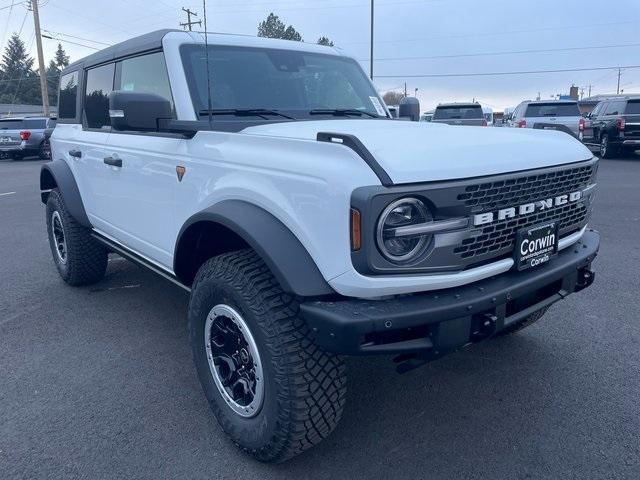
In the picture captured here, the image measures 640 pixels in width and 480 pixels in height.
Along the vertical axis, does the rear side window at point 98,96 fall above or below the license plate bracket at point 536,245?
above

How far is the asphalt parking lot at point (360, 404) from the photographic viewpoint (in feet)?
8.50

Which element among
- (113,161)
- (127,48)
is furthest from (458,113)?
(113,161)

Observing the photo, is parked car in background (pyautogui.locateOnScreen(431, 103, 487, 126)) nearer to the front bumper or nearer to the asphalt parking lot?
the asphalt parking lot

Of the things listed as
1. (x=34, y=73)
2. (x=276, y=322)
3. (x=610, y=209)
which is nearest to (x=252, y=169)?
(x=276, y=322)

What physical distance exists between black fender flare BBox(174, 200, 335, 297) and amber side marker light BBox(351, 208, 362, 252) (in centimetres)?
21

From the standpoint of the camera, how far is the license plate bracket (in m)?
2.45

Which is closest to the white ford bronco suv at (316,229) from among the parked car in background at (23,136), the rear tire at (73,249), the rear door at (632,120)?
the rear tire at (73,249)

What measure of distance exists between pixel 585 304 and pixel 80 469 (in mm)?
3817

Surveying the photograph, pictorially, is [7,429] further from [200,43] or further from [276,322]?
[200,43]

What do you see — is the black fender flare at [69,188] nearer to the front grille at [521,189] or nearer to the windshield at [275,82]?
the windshield at [275,82]

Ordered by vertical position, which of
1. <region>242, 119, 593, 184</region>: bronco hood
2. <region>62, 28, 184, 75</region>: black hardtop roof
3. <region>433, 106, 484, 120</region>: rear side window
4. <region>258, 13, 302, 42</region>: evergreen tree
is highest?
<region>258, 13, 302, 42</region>: evergreen tree

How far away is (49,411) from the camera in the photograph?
3.07 m

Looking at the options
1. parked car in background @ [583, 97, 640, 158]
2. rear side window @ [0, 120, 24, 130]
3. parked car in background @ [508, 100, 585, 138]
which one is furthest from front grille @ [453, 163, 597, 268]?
rear side window @ [0, 120, 24, 130]

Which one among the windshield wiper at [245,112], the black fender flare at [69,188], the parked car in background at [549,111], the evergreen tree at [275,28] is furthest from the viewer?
the evergreen tree at [275,28]
